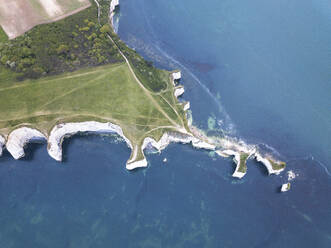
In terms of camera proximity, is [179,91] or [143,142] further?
[179,91]

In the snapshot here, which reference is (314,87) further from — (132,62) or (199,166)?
(132,62)

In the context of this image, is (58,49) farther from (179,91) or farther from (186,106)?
A: (186,106)

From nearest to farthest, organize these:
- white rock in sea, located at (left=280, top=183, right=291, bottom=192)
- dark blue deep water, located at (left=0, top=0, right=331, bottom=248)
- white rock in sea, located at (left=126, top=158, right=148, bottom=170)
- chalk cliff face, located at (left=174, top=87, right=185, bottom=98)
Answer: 1. dark blue deep water, located at (left=0, top=0, right=331, bottom=248)
2. white rock in sea, located at (left=280, top=183, right=291, bottom=192)
3. white rock in sea, located at (left=126, top=158, right=148, bottom=170)
4. chalk cliff face, located at (left=174, top=87, right=185, bottom=98)

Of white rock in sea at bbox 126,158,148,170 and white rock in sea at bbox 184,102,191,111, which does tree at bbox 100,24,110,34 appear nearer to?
white rock in sea at bbox 184,102,191,111

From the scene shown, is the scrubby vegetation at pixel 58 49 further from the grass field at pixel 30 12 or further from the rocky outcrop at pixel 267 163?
the rocky outcrop at pixel 267 163

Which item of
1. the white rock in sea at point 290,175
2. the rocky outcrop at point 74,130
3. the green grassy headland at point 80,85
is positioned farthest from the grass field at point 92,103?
the white rock in sea at point 290,175

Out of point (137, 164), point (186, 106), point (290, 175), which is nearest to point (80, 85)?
point (137, 164)

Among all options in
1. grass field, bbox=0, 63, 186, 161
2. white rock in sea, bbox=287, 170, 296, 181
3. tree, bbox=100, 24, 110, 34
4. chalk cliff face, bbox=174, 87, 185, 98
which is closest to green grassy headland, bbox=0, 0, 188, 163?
grass field, bbox=0, 63, 186, 161
